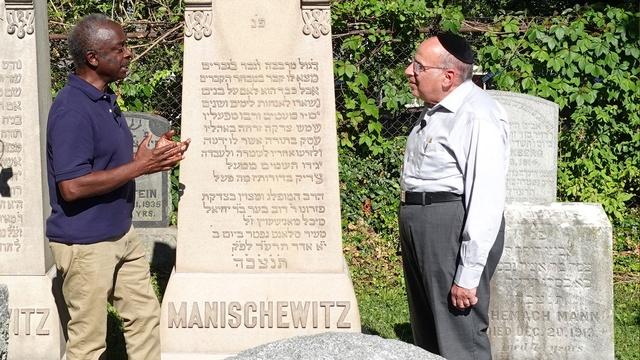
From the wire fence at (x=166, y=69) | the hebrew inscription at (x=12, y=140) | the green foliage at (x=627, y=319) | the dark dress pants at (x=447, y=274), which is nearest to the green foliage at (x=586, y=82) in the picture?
the wire fence at (x=166, y=69)

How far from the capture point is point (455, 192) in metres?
3.76

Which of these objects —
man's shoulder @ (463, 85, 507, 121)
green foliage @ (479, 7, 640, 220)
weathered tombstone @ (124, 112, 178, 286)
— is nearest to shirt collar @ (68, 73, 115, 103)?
man's shoulder @ (463, 85, 507, 121)

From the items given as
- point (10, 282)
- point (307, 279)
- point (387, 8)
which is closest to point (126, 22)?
point (387, 8)

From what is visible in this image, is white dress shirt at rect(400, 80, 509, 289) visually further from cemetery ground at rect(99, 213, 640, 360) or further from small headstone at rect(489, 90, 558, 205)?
cemetery ground at rect(99, 213, 640, 360)

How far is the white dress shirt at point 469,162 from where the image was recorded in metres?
3.61

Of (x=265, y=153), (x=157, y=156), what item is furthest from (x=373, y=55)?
(x=157, y=156)

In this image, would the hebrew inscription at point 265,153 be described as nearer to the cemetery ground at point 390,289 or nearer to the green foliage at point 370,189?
the cemetery ground at point 390,289

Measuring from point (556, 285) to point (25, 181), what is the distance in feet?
11.2

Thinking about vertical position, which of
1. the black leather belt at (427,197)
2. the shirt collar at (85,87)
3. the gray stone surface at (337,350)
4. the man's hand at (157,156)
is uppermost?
the shirt collar at (85,87)

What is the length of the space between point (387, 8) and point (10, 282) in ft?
15.5

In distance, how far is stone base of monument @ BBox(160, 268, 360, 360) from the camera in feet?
15.0

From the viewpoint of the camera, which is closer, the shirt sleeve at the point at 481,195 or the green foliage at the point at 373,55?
the shirt sleeve at the point at 481,195

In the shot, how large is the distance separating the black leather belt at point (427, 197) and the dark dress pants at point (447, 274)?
0.06ft

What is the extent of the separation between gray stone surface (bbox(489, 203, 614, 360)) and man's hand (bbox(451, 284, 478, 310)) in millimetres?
1552
